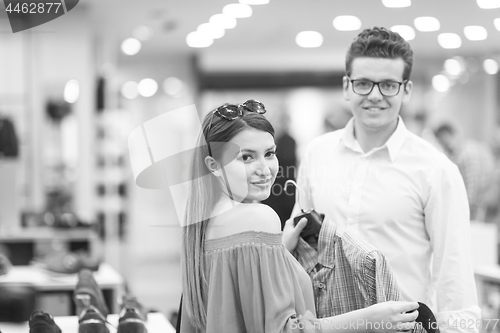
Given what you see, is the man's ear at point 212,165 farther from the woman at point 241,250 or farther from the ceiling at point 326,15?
the ceiling at point 326,15

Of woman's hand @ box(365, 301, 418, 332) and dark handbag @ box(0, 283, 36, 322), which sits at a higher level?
woman's hand @ box(365, 301, 418, 332)

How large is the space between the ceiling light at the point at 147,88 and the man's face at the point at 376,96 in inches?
325

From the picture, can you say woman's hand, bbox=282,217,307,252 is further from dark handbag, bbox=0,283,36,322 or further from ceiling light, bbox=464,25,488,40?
dark handbag, bbox=0,283,36,322

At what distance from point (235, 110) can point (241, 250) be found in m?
0.31

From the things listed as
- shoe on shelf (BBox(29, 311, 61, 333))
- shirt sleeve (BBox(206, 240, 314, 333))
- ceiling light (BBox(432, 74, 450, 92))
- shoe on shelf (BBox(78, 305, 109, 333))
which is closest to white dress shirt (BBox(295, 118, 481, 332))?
shirt sleeve (BBox(206, 240, 314, 333))

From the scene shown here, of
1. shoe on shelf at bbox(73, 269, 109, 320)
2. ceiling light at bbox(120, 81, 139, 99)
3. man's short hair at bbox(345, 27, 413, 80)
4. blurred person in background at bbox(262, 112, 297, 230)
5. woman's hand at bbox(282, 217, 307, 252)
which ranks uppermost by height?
ceiling light at bbox(120, 81, 139, 99)

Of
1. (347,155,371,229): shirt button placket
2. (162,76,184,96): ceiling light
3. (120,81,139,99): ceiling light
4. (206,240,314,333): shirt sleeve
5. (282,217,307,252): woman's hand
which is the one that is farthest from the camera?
(162,76,184,96): ceiling light

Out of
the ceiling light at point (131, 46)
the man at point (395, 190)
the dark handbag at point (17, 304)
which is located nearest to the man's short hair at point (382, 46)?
the man at point (395, 190)

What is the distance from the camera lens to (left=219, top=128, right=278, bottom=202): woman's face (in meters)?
1.43

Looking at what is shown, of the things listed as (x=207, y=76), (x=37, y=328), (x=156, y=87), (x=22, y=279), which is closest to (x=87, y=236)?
(x=22, y=279)

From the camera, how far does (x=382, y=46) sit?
5.80ft

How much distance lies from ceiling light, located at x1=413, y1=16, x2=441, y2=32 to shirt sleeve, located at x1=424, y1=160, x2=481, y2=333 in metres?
0.49

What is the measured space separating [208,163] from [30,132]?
219 inches

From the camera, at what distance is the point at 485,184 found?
4.65 meters
